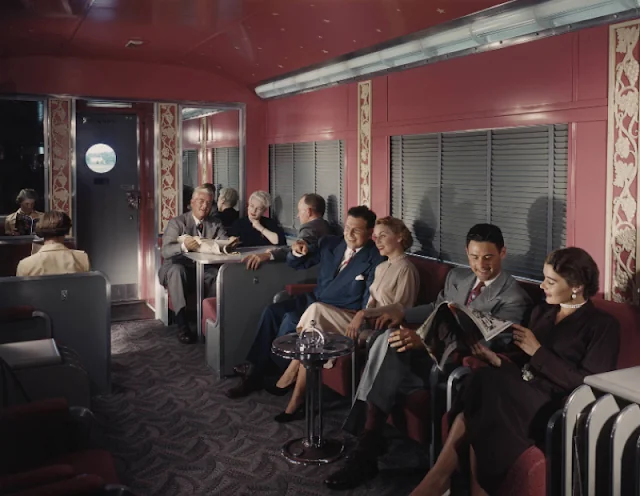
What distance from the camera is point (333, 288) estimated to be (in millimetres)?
4988

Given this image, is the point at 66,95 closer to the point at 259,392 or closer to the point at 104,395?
the point at 104,395

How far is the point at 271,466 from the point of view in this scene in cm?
394

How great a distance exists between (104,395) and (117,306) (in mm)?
3332

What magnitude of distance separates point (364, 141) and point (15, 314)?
3.44m

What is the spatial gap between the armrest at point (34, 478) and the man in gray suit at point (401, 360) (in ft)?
5.63

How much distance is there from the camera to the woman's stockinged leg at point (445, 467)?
324 cm

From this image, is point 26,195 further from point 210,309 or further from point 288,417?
point 288,417

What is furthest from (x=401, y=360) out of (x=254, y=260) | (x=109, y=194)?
(x=109, y=194)

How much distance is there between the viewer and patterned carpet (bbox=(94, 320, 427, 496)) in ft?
12.2

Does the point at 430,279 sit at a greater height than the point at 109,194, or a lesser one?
lesser

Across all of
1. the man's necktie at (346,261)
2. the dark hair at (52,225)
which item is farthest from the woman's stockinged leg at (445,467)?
the dark hair at (52,225)

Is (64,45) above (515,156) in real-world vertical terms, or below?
above

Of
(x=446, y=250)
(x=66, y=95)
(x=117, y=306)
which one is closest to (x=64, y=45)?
(x=66, y=95)

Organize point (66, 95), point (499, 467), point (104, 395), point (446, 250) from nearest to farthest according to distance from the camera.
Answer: point (499, 467) < point (104, 395) < point (446, 250) < point (66, 95)
